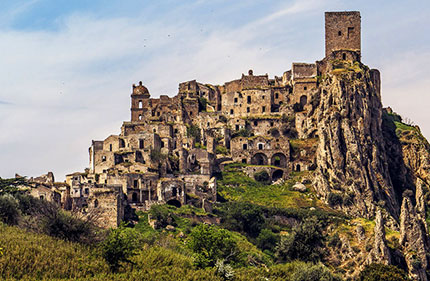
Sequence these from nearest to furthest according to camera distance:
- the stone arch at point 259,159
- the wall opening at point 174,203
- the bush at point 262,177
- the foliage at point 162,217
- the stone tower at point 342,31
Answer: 1. the foliage at point 162,217
2. the wall opening at point 174,203
3. the bush at point 262,177
4. the stone arch at point 259,159
5. the stone tower at point 342,31

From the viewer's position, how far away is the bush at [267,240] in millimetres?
98000

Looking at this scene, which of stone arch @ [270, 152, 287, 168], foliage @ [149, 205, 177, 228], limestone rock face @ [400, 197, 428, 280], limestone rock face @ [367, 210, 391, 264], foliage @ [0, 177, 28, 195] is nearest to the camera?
foliage @ [0, 177, 28, 195]

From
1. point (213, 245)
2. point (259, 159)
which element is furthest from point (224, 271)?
point (259, 159)

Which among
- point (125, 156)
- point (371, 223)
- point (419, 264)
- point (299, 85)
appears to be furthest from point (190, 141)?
point (419, 264)

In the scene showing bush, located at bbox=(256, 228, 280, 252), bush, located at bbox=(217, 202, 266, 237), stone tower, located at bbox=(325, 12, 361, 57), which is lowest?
bush, located at bbox=(256, 228, 280, 252)

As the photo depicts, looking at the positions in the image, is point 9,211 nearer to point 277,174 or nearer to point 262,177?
point 262,177

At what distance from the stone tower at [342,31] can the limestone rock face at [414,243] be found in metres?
38.3

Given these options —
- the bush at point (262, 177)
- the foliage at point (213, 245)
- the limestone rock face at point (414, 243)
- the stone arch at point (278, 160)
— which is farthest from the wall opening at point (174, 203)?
the limestone rock face at point (414, 243)

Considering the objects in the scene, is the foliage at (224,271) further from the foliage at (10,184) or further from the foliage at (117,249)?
the foliage at (10,184)

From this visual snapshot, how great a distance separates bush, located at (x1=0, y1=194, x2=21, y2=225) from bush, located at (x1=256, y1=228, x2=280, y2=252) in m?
29.2

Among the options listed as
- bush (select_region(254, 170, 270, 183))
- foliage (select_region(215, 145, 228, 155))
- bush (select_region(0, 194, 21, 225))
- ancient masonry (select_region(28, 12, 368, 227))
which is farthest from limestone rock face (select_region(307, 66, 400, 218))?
bush (select_region(0, 194, 21, 225))

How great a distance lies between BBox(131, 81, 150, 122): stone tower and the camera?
419ft

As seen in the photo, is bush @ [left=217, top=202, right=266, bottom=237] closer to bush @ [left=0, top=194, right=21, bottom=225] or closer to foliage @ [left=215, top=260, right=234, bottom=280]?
foliage @ [left=215, top=260, right=234, bottom=280]

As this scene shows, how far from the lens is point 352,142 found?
113 m
